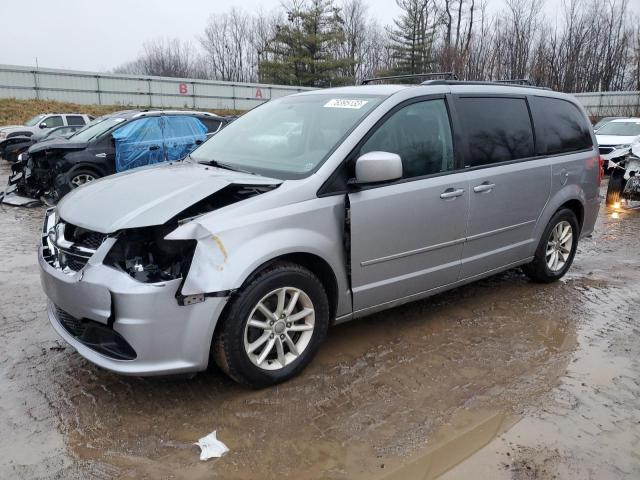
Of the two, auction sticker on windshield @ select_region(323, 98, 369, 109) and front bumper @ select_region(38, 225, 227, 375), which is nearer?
front bumper @ select_region(38, 225, 227, 375)

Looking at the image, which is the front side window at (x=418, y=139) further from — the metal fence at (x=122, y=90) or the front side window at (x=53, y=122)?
the metal fence at (x=122, y=90)

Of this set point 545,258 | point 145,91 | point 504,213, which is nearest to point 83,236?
point 504,213

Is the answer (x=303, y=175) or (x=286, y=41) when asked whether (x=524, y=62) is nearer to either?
(x=286, y=41)

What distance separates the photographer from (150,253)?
2.94m

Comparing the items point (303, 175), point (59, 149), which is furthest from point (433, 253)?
point (59, 149)

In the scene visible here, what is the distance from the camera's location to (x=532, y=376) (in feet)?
11.6

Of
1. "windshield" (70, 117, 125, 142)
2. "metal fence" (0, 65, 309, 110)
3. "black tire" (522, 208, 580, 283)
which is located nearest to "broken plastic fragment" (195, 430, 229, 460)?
"black tire" (522, 208, 580, 283)

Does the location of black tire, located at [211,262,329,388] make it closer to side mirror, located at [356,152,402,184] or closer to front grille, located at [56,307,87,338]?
side mirror, located at [356,152,402,184]

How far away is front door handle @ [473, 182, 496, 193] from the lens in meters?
4.16

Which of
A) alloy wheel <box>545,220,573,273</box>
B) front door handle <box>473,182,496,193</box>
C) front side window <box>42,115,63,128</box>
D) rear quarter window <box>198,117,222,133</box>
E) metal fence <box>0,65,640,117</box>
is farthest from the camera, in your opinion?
metal fence <box>0,65,640,117</box>

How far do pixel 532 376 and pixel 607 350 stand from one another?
0.84 m

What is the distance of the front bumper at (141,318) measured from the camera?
108 inches

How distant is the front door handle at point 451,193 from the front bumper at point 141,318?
1.89m

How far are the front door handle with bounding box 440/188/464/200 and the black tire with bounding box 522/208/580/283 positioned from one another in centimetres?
147
